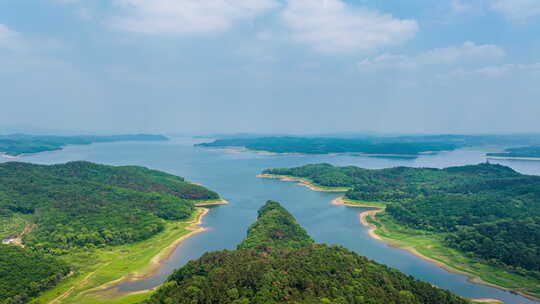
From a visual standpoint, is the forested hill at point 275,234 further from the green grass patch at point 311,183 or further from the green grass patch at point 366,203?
the green grass patch at point 311,183

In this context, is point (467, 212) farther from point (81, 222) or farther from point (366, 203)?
point (81, 222)

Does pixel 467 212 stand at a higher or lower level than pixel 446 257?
higher

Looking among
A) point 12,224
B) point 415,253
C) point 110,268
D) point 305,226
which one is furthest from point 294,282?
point 12,224

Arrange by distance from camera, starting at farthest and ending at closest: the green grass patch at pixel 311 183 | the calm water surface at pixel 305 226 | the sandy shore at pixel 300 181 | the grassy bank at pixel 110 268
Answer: the sandy shore at pixel 300 181 → the green grass patch at pixel 311 183 → the calm water surface at pixel 305 226 → the grassy bank at pixel 110 268

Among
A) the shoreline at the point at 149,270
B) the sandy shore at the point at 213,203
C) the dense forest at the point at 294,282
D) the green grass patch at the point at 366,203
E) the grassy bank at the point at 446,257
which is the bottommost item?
the shoreline at the point at 149,270

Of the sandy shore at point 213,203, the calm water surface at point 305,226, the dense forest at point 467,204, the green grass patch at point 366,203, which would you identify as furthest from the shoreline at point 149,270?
the dense forest at point 467,204

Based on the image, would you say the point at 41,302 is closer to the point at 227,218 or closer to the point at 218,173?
the point at 227,218

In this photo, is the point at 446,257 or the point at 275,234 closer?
the point at 446,257
